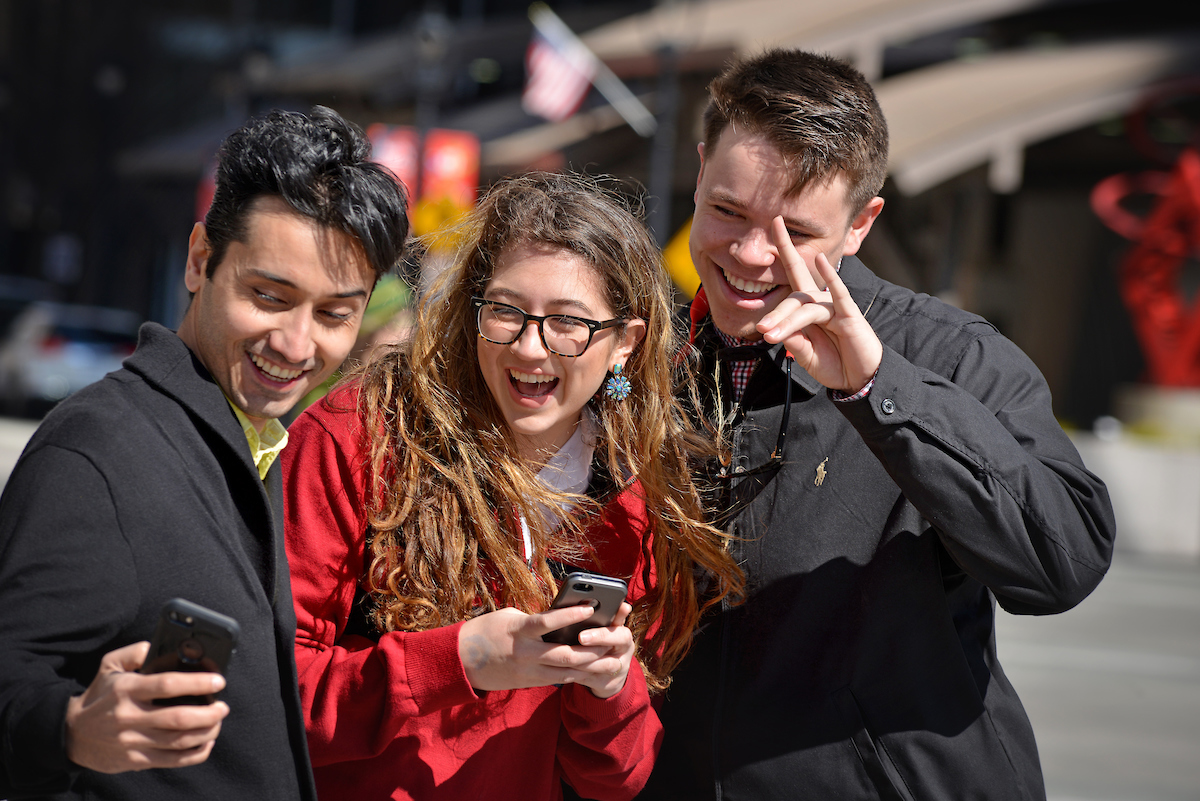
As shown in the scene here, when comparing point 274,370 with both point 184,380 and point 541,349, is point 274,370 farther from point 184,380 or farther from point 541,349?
point 541,349

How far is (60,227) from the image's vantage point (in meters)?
29.6

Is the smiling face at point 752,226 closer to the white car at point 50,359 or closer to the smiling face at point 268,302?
the smiling face at point 268,302

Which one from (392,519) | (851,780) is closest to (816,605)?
(851,780)

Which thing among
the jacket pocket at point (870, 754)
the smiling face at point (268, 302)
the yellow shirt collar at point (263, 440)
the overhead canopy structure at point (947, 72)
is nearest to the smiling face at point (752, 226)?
the jacket pocket at point (870, 754)

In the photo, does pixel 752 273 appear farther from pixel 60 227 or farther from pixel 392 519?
pixel 60 227

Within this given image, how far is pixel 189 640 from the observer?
56.1 inches

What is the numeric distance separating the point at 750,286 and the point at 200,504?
133cm

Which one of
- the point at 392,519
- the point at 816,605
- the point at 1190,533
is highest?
the point at 392,519

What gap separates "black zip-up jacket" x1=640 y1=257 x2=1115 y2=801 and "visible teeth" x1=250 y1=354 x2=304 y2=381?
40.8 inches

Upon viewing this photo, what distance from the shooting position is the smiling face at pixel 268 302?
5.99 feet

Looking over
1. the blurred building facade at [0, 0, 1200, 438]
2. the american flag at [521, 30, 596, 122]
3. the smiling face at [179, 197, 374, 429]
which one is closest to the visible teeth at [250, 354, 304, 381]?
the smiling face at [179, 197, 374, 429]

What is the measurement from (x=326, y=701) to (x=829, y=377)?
3.71 ft

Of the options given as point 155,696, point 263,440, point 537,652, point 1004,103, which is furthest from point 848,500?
point 1004,103

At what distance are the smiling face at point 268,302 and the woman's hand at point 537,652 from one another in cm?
55
